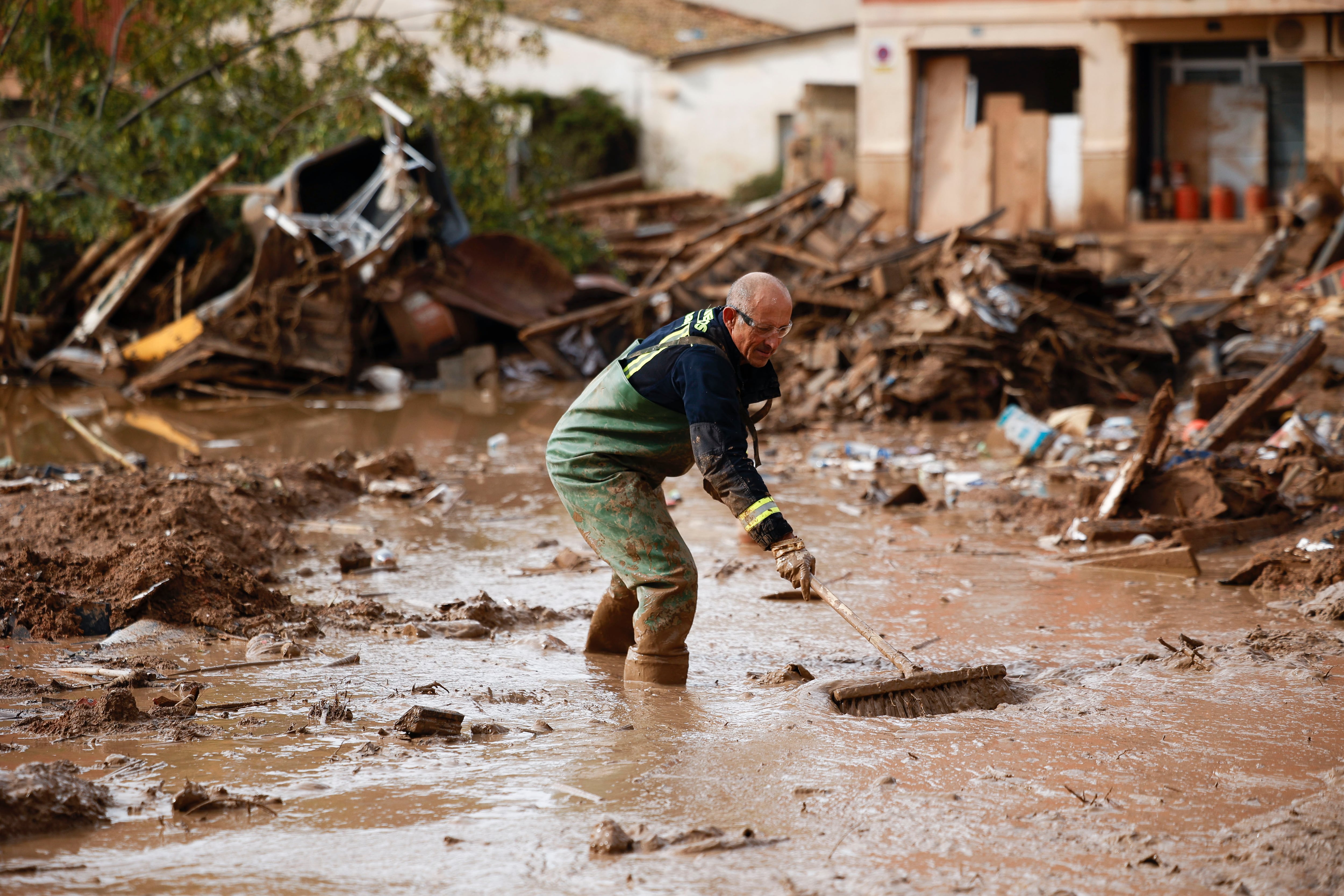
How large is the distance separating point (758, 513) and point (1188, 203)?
1699cm

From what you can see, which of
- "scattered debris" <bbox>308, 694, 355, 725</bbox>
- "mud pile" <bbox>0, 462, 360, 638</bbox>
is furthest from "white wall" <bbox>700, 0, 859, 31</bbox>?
"scattered debris" <bbox>308, 694, 355, 725</bbox>

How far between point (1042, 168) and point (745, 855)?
18.0 meters

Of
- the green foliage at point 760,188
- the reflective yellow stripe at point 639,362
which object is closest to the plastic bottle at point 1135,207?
the green foliage at point 760,188

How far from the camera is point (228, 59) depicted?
14.0 meters

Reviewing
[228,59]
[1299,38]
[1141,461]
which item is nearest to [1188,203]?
[1299,38]

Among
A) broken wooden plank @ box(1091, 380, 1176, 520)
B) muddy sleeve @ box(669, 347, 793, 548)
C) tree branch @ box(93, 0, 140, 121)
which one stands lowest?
broken wooden plank @ box(1091, 380, 1176, 520)

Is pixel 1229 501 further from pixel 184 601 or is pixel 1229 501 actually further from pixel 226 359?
pixel 226 359

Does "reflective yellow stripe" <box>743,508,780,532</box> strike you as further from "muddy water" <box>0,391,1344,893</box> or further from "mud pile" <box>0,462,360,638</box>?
"mud pile" <box>0,462,360,638</box>

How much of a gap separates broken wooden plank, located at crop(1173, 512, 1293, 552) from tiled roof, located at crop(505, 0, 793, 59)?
22.2m

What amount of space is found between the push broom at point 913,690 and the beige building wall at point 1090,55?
16.3 metres

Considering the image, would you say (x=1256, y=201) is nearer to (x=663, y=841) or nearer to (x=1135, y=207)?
(x=1135, y=207)

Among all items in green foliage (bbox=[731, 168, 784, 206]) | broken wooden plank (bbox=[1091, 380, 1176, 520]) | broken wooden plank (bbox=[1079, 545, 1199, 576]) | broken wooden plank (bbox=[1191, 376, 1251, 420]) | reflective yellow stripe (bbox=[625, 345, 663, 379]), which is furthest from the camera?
green foliage (bbox=[731, 168, 784, 206])

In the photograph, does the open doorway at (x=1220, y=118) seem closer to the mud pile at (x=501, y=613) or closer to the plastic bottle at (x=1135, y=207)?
the plastic bottle at (x=1135, y=207)

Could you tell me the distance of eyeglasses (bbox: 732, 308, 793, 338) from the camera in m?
3.96
